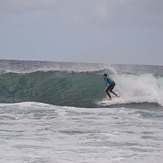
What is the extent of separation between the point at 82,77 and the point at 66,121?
1545 cm

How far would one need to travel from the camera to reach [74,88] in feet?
81.3

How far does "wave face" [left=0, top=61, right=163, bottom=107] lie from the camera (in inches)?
832

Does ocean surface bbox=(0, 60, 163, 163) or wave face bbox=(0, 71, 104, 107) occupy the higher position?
wave face bbox=(0, 71, 104, 107)

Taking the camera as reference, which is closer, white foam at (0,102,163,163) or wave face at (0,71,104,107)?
white foam at (0,102,163,163)

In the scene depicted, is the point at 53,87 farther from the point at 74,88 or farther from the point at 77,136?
the point at 77,136

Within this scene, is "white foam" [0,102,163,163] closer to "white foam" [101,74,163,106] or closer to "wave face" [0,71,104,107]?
"wave face" [0,71,104,107]

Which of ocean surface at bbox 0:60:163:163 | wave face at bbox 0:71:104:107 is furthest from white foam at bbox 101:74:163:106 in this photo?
wave face at bbox 0:71:104:107

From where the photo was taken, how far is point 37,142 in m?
9.02

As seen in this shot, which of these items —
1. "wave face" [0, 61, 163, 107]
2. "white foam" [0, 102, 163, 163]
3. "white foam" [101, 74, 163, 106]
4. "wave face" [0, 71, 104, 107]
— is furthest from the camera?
"wave face" [0, 71, 104, 107]

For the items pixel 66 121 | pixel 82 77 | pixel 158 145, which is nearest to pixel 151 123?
pixel 66 121

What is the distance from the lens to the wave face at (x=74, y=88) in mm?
21127

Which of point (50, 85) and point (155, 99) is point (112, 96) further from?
point (50, 85)

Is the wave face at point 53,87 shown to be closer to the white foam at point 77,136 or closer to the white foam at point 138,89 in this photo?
the white foam at point 138,89

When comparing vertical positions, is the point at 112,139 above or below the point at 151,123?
below
